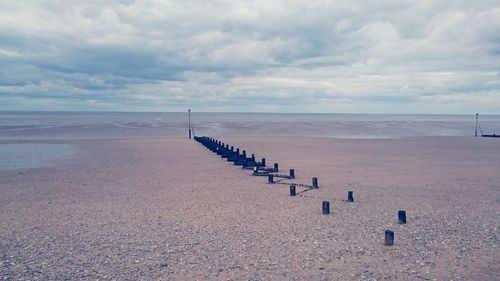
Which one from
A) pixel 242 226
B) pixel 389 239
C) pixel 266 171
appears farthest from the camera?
pixel 266 171

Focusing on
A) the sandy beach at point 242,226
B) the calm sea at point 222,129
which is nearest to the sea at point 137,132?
the calm sea at point 222,129

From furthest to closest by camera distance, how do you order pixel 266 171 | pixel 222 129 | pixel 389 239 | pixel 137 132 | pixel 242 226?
pixel 222 129 → pixel 137 132 → pixel 266 171 → pixel 242 226 → pixel 389 239

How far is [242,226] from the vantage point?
29.9 feet

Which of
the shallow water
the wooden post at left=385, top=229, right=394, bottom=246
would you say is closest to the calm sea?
the shallow water

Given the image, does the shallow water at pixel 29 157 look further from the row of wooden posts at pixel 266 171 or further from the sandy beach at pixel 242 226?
the row of wooden posts at pixel 266 171

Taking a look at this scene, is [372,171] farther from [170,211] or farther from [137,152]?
[137,152]

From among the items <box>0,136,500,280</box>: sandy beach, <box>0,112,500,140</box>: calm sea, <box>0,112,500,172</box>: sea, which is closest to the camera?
<box>0,136,500,280</box>: sandy beach

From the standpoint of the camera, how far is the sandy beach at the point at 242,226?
679 cm

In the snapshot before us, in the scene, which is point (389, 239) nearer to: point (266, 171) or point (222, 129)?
point (266, 171)

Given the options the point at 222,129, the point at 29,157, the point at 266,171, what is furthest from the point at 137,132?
the point at 266,171

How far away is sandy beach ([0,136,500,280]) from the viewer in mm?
6785

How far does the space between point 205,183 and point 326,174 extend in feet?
16.7

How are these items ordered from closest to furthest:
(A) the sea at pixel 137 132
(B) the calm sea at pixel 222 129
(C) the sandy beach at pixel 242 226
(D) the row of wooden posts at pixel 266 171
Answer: (C) the sandy beach at pixel 242 226 < (D) the row of wooden posts at pixel 266 171 < (A) the sea at pixel 137 132 < (B) the calm sea at pixel 222 129

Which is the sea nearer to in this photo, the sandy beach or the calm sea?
the calm sea
